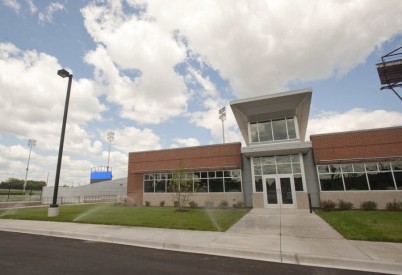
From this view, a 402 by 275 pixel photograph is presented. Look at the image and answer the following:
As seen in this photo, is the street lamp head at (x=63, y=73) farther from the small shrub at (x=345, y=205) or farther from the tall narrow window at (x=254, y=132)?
the small shrub at (x=345, y=205)

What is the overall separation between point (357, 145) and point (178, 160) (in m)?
15.9

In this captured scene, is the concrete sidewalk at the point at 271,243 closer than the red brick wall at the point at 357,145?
Yes

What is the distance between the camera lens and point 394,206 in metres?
17.0

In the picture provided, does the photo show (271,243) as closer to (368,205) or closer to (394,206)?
(368,205)

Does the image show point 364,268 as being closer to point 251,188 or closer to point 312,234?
point 312,234

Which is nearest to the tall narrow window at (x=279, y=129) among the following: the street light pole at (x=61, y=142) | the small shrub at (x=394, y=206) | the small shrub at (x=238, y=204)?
the small shrub at (x=238, y=204)

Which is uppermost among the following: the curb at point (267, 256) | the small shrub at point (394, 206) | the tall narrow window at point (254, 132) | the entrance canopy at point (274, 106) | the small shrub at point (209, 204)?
the entrance canopy at point (274, 106)

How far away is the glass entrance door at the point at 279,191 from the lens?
1964 cm

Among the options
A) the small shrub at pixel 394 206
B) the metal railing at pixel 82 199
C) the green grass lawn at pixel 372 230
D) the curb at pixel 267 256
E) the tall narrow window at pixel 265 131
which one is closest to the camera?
the curb at pixel 267 256

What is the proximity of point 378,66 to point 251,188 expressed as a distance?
57.7ft

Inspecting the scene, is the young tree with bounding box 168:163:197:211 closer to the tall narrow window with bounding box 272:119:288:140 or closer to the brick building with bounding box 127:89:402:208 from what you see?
the brick building with bounding box 127:89:402:208

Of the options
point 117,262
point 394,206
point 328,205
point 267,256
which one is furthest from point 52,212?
point 394,206

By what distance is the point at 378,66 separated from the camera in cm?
2423

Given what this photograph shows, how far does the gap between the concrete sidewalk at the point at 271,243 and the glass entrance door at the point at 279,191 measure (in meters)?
7.64
